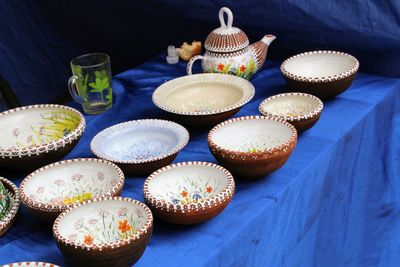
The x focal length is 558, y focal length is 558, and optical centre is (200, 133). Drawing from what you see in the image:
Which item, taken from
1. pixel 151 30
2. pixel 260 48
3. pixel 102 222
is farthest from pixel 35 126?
pixel 151 30

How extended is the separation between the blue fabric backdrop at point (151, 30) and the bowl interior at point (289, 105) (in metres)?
0.28

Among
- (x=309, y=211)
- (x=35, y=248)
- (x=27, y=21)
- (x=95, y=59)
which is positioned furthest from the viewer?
(x=27, y=21)

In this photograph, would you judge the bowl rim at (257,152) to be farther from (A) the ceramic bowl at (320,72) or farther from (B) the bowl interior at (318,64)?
(B) the bowl interior at (318,64)

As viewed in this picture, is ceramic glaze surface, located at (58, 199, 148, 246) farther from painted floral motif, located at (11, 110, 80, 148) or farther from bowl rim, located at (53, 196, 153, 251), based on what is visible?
painted floral motif, located at (11, 110, 80, 148)

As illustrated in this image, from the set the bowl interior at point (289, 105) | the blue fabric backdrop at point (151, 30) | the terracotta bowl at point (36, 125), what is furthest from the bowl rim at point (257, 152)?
the blue fabric backdrop at point (151, 30)

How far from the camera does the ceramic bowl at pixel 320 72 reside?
1.19 m

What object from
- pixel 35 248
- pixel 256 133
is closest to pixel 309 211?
pixel 256 133

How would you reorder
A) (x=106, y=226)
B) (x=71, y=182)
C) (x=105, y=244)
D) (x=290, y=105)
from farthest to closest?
(x=290, y=105) → (x=71, y=182) → (x=106, y=226) → (x=105, y=244)

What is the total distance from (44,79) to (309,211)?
138 centimetres

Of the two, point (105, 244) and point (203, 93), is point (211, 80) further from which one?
point (105, 244)

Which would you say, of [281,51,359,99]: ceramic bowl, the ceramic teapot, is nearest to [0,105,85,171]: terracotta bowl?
the ceramic teapot

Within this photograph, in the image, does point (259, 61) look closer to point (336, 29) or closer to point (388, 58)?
point (336, 29)

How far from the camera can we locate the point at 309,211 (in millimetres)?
1034

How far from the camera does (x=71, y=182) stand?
0.95 m
